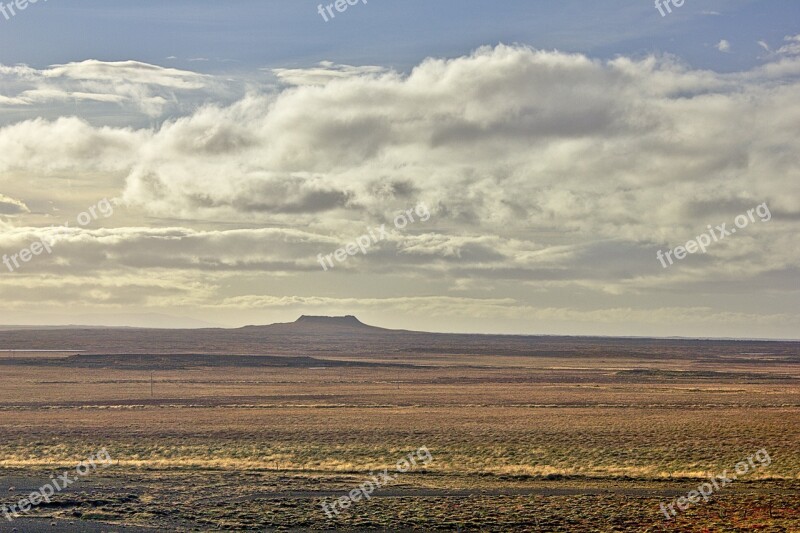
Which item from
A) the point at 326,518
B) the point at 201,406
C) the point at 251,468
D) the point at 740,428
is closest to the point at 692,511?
→ the point at 326,518

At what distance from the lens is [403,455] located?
1662 inches

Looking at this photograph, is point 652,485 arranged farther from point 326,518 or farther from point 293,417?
point 293,417

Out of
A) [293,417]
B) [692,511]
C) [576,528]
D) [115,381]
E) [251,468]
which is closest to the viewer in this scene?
[576,528]

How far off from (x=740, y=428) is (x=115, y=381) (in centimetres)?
7755

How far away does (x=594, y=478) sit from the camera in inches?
1412

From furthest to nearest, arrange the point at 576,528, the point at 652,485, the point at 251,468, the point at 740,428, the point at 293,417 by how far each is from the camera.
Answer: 1. the point at 293,417
2. the point at 740,428
3. the point at 251,468
4. the point at 652,485
5. the point at 576,528

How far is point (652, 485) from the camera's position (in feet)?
112

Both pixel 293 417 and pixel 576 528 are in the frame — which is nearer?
pixel 576 528

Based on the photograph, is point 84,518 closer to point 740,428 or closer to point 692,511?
point 692,511

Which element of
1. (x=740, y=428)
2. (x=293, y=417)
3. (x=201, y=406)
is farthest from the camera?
(x=201, y=406)

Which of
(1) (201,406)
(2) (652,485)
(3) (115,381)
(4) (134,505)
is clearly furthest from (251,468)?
(3) (115,381)

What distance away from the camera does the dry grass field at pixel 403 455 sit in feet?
90.6

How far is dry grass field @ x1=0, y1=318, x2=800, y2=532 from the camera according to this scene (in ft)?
90.6

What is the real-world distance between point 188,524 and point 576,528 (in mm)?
13156
